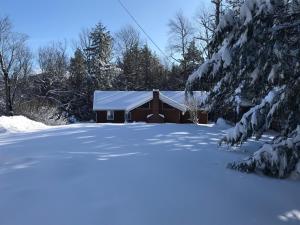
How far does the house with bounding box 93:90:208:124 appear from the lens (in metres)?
43.1

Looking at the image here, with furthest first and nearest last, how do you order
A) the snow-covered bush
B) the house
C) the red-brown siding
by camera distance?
the red-brown siding < the house < the snow-covered bush

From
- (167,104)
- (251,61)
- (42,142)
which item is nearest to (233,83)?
(251,61)

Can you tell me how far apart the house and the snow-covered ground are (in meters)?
33.4

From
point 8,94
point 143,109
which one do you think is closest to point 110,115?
point 143,109

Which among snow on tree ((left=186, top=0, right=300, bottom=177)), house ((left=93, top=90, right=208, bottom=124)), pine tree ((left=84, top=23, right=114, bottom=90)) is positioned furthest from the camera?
pine tree ((left=84, top=23, right=114, bottom=90))

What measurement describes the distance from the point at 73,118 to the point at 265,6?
150ft

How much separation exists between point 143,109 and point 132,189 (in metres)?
37.1

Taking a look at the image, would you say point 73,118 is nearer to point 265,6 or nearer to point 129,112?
point 129,112

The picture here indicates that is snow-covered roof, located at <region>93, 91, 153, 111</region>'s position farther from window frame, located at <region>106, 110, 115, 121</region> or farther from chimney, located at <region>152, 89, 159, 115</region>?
window frame, located at <region>106, 110, 115, 121</region>

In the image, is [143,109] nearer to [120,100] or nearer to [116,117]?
[120,100]

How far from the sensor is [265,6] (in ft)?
19.7

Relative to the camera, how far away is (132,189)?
20.9ft

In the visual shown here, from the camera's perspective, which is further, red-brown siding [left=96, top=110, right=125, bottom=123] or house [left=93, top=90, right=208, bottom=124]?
red-brown siding [left=96, top=110, right=125, bottom=123]

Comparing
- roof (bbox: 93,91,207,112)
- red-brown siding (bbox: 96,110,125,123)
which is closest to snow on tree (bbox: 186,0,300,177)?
roof (bbox: 93,91,207,112)
